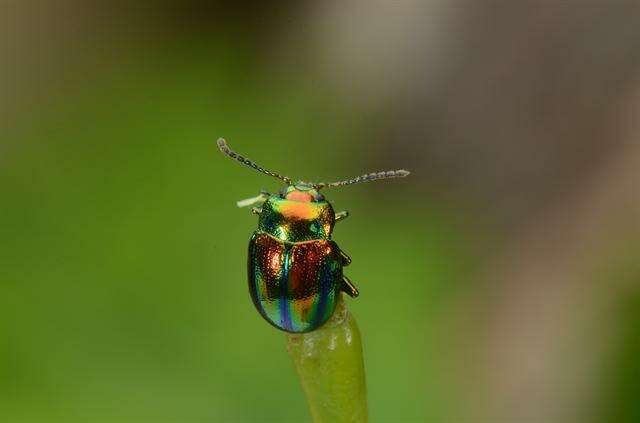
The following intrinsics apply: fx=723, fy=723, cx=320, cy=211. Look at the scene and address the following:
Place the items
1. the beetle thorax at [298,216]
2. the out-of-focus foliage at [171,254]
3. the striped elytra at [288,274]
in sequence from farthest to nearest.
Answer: the out-of-focus foliage at [171,254]
the beetle thorax at [298,216]
the striped elytra at [288,274]

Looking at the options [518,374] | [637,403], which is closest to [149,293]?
[518,374]

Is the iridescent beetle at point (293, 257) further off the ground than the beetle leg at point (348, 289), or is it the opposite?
the iridescent beetle at point (293, 257)

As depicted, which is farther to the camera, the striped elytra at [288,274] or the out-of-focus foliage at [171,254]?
the out-of-focus foliage at [171,254]

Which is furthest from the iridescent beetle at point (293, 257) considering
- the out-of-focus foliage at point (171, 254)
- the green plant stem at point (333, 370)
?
the out-of-focus foliage at point (171, 254)

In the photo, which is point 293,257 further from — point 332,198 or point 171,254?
point 332,198

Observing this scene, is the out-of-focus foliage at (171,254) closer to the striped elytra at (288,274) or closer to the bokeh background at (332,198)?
the bokeh background at (332,198)

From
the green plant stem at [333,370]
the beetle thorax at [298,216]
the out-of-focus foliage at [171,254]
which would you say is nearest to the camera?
the green plant stem at [333,370]

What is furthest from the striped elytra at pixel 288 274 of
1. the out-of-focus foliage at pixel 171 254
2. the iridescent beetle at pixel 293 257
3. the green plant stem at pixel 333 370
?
the out-of-focus foliage at pixel 171 254

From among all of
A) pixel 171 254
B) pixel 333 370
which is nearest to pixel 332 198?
pixel 171 254
